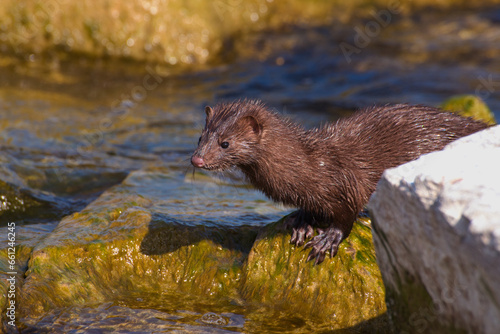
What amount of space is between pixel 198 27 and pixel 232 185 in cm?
718

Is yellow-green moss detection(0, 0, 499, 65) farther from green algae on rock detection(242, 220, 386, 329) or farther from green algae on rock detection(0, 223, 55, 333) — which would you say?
green algae on rock detection(242, 220, 386, 329)

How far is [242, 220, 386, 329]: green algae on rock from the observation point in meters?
4.95

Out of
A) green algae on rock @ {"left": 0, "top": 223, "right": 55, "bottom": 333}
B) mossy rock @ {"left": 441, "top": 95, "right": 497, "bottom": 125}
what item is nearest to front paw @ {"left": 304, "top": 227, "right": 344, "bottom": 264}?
green algae on rock @ {"left": 0, "top": 223, "right": 55, "bottom": 333}

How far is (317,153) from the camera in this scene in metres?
5.66

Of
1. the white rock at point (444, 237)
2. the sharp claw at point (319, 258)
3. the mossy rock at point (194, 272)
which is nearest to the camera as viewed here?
the white rock at point (444, 237)

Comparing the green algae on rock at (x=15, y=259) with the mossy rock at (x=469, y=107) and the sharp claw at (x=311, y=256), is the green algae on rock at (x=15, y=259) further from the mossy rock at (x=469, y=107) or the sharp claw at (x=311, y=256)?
the mossy rock at (x=469, y=107)

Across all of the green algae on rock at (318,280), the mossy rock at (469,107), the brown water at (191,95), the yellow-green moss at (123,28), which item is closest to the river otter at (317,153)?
the green algae on rock at (318,280)

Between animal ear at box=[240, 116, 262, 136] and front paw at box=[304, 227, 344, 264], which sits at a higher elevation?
animal ear at box=[240, 116, 262, 136]

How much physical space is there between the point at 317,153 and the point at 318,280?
1175 mm

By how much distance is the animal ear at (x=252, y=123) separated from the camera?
213 inches

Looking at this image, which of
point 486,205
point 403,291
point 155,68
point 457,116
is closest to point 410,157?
point 457,116

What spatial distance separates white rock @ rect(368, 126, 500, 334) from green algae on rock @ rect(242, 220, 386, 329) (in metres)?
0.90

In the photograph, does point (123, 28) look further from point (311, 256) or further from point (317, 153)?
Answer: point (311, 256)

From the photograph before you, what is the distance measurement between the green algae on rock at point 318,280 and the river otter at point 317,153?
116mm
